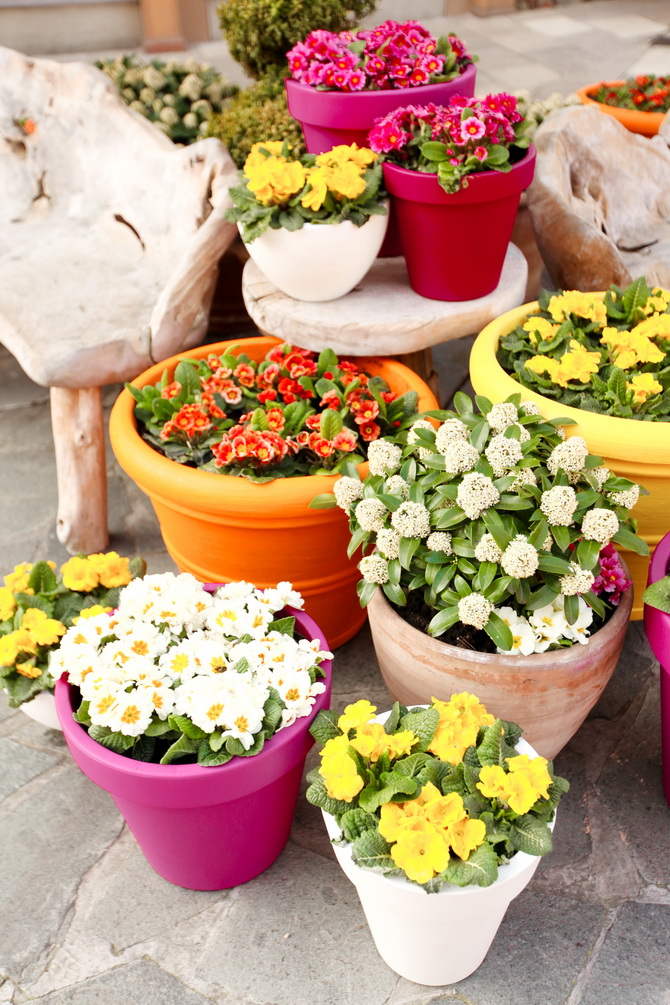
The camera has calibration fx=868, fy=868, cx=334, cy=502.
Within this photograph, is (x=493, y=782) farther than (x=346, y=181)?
No

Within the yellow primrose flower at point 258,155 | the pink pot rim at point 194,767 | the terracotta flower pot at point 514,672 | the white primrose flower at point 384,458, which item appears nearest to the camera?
the pink pot rim at point 194,767

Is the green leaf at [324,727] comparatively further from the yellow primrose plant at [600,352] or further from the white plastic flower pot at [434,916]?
the yellow primrose plant at [600,352]

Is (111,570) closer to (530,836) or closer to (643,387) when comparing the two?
(530,836)

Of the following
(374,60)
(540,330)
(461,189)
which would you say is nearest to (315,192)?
(461,189)

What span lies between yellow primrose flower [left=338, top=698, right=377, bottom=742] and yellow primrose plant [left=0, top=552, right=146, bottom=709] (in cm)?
56

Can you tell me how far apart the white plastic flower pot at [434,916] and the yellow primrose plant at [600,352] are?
30.6 inches

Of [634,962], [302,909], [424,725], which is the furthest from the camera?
[302,909]

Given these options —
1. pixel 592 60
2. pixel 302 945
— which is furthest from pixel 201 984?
pixel 592 60

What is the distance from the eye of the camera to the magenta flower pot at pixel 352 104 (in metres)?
2.10

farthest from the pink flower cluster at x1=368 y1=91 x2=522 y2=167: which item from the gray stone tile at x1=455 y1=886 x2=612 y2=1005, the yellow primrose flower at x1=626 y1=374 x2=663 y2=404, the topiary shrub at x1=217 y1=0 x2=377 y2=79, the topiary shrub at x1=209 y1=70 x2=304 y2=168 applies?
the gray stone tile at x1=455 y1=886 x2=612 y2=1005

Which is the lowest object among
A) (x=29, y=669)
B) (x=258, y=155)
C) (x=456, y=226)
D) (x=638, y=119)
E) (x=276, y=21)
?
Result: (x=29, y=669)

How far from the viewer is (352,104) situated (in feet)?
6.91

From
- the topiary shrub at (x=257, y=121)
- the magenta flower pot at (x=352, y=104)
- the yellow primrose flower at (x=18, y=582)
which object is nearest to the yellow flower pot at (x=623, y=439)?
the magenta flower pot at (x=352, y=104)

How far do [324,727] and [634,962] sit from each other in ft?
2.26
